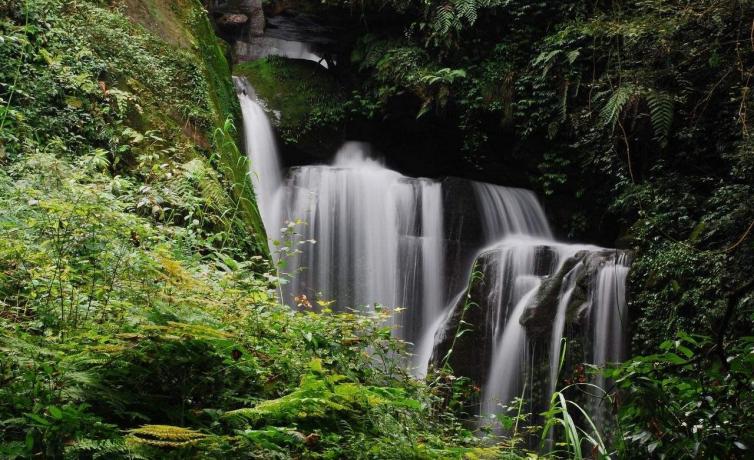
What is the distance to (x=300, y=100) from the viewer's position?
13.2 m

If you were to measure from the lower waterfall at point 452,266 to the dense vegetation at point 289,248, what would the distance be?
71cm

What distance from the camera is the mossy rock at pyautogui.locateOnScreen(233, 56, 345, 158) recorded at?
12.7 m

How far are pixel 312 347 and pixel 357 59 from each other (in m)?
11.2

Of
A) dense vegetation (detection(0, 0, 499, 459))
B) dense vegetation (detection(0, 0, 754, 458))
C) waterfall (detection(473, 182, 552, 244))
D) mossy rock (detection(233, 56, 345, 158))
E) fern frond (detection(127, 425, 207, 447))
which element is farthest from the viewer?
mossy rock (detection(233, 56, 345, 158))

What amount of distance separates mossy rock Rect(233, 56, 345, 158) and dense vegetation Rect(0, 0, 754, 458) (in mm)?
64

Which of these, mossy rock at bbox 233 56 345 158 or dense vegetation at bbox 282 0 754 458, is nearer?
dense vegetation at bbox 282 0 754 458

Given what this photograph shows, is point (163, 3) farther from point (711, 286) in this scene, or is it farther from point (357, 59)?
point (711, 286)

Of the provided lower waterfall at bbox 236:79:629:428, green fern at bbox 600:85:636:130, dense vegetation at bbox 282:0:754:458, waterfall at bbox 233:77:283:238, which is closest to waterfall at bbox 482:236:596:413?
lower waterfall at bbox 236:79:629:428

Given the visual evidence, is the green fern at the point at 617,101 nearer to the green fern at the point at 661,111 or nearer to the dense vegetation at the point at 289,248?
the dense vegetation at the point at 289,248

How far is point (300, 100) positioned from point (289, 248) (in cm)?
859

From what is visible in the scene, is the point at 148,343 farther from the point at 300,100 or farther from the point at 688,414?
the point at 300,100

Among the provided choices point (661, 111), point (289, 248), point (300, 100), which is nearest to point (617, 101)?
point (661, 111)

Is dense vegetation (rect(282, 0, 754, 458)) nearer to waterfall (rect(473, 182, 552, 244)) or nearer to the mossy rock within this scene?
waterfall (rect(473, 182, 552, 244))

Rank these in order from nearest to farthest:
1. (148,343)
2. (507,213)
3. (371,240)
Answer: (148,343)
(371,240)
(507,213)
